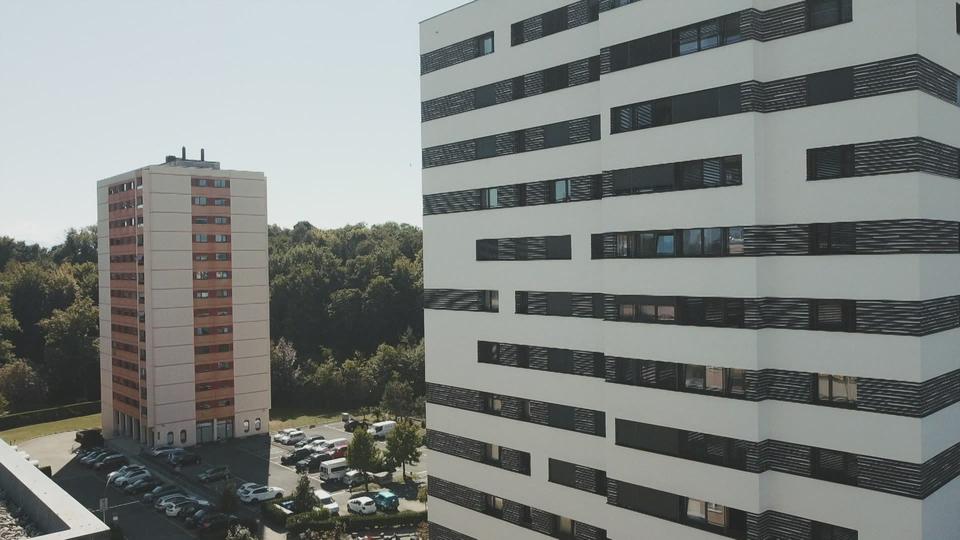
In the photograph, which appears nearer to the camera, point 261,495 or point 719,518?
point 719,518

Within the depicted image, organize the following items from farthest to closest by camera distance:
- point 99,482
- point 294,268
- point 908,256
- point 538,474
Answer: point 294,268 → point 99,482 → point 538,474 → point 908,256

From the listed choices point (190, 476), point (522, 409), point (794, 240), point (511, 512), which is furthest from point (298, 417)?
point (794, 240)

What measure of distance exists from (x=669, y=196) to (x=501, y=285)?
1025cm

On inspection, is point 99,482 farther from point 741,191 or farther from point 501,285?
point 741,191

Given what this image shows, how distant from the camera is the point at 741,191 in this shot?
998 inches

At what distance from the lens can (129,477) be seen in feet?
219

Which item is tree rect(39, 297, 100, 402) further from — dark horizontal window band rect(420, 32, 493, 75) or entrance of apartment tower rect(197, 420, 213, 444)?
dark horizontal window band rect(420, 32, 493, 75)

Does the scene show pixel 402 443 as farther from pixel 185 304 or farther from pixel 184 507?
pixel 185 304

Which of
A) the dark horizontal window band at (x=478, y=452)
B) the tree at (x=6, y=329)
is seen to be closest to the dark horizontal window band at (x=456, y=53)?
the dark horizontal window band at (x=478, y=452)

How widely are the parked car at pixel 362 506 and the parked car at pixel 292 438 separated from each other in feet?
81.5

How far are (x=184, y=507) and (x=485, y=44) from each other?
4551 centimetres

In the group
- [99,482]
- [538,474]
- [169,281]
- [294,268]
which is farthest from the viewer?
[294,268]

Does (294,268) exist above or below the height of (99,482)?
above

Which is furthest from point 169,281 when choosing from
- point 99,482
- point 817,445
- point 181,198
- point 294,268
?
point 817,445
